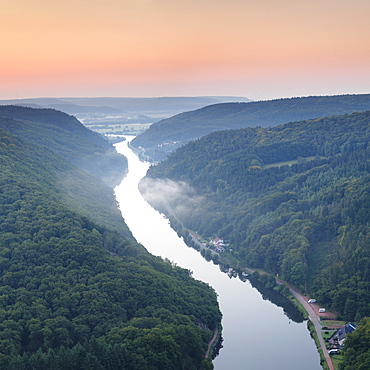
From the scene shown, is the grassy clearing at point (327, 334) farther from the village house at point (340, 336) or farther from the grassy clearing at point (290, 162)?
the grassy clearing at point (290, 162)

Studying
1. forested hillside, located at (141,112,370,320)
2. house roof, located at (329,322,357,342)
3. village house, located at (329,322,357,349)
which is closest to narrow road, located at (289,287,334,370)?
village house, located at (329,322,357,349)

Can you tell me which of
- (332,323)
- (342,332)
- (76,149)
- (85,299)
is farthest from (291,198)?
(76,149)

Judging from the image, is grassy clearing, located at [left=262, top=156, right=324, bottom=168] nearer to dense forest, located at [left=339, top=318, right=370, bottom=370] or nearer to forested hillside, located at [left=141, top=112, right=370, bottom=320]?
forested hillside, located at [left=141, top=112, right=370, bottom=320]

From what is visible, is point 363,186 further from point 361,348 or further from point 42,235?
point 42,235

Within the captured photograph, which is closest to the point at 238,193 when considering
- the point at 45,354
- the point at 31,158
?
the point at 31,158

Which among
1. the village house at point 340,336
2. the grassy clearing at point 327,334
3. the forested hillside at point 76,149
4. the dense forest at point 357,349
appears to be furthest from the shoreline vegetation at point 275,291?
the forested hillside at point 76,149

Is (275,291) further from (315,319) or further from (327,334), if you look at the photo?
(327,334)
